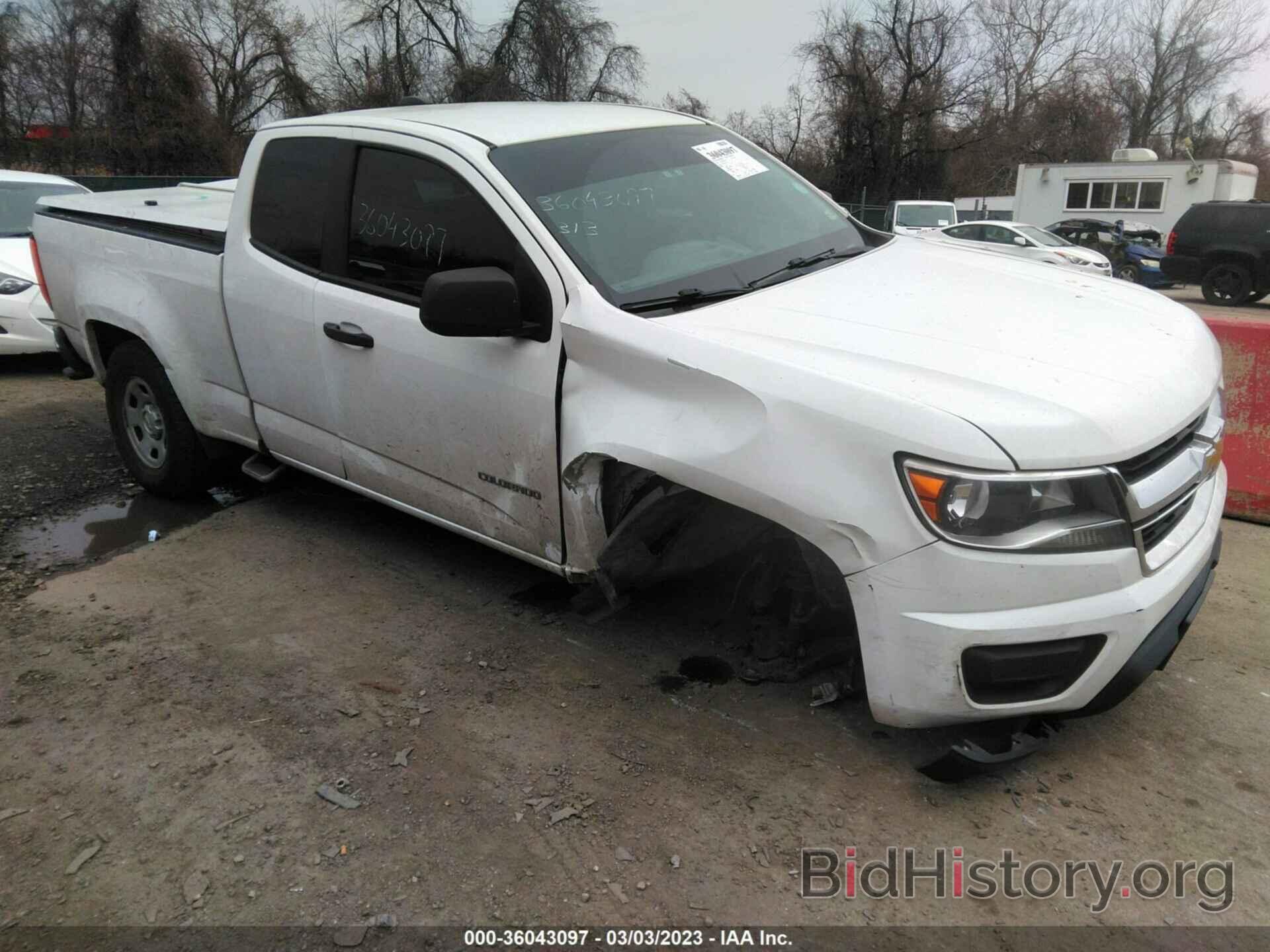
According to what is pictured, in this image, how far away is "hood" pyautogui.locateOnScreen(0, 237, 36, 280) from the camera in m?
7.39

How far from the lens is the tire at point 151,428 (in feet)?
15.0

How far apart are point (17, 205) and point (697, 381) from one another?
8.36 meters

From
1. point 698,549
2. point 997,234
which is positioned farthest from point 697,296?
point 997,234

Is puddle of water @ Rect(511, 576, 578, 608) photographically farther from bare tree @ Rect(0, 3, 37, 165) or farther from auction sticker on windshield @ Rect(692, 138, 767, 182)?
bare tree @ Rect(0, 3, 37, 165)

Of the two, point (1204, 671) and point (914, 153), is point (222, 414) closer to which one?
point (1204, 671)

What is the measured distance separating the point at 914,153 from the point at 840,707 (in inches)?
1492

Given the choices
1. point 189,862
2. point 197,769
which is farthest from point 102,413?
point 189,862

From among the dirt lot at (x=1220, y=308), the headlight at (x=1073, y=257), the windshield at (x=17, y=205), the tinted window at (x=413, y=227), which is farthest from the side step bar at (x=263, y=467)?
the headlight at (x=1073, y=257)

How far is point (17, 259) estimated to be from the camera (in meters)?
7.55

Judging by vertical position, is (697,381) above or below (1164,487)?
above

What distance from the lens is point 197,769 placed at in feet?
9.20

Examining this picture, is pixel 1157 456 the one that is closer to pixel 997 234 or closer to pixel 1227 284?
pixel 1227 284

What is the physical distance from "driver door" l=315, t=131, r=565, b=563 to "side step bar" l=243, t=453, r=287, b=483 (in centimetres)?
68

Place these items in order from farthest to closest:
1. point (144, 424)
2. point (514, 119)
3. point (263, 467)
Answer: point (144, 424) < point (263, 467) < point (514, 119)
